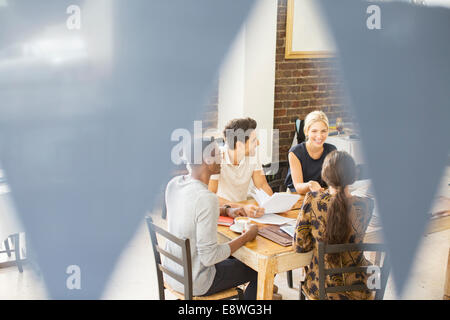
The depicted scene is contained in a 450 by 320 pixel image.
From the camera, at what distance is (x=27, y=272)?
9.99 ft

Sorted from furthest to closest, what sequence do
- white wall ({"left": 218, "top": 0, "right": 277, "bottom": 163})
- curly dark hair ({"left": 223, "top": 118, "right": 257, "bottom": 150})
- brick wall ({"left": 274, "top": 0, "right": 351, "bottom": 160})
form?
brick wall ({"left": 274, "top": 0, "right": 351, "bottom": 160}) → white wall ({"left": 218, "top": 0, "right": 277, "bottom": 163}) → curly dark hair ({"left": 223, "top": 118, "right": 257, "bottom": 150})

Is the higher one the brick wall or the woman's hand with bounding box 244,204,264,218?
the brick wall

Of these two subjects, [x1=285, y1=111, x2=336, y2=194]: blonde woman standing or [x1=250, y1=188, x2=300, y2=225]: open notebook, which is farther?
[x1=285, y1=111, x2=336, y2=194]: blonde woman standing

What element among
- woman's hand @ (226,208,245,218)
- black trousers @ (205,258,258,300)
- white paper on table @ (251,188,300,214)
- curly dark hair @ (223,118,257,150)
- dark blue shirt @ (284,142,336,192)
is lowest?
black trousers @ (205,258,258,300)

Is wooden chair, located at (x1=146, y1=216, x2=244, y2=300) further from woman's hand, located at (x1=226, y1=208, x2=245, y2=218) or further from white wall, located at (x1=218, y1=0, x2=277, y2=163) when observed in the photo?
white wall, located at (x1=218, y1=0, x2=277, y2=163)

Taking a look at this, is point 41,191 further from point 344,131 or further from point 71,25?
point 344,131

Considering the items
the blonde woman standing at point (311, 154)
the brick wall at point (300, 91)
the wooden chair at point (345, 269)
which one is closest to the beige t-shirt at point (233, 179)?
the blonde woman standing at point (311, 154)

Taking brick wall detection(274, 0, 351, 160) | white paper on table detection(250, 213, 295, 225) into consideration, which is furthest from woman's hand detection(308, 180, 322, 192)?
brick wall detection(274, 0, 351, 160)

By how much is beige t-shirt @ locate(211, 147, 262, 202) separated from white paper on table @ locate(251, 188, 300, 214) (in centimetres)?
33

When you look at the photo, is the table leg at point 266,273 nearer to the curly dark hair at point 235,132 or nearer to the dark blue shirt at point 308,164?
the curly dark hair at point 235,132

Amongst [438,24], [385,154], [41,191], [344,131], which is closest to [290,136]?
[344,131]

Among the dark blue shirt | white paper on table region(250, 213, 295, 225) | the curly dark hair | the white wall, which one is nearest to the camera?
white paper on table region(250, 213, 295, 225)

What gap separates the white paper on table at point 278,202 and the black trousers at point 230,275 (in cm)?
32

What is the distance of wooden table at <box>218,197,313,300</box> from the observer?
2053 millimetres
